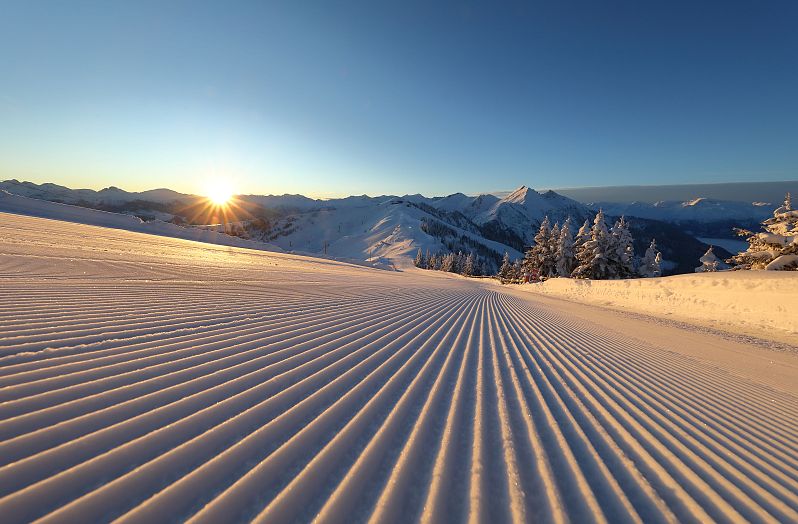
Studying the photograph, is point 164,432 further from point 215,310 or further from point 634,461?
point 215,310

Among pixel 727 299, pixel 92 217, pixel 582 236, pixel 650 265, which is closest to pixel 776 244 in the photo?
pixel 727 299

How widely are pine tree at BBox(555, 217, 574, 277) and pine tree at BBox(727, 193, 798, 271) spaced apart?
15474 millimetres

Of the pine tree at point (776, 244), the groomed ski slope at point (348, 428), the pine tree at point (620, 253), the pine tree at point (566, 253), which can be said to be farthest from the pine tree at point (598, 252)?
the groomed ski slope at point (348, 428)

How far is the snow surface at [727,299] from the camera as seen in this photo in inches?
362

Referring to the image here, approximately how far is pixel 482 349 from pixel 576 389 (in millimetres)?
1786

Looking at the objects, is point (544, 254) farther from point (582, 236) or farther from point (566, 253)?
A: point (582, 236)

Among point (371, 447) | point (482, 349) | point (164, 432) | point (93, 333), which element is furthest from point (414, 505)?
point (93, 333)

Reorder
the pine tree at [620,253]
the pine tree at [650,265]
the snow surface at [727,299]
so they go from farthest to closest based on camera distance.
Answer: the pine tree at [650,265] < the pine tree at [620,253] < the snow surface at [727,299]

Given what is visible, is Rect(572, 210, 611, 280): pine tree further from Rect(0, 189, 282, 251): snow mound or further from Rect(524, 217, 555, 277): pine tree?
Rect(0, 189, 282, 251): snow mound

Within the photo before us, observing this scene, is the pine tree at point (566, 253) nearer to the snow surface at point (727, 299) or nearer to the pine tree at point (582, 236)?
the pine tree at point (582, 236)

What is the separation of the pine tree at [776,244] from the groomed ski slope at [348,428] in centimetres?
1211

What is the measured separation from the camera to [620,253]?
2930 centimetres

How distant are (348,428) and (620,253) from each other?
111ft

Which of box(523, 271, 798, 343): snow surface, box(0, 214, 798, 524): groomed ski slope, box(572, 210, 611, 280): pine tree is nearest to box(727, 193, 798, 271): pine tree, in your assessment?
box(523, 271, 798, 343): snow surface
